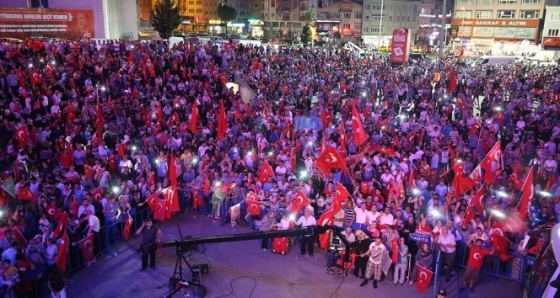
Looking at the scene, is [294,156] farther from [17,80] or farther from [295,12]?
[295,12]

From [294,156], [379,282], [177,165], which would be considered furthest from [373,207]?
[177,165]

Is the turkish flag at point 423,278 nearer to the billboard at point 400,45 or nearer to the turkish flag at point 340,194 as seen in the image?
the turkish flag at point 340,194

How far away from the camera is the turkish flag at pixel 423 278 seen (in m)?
10.2

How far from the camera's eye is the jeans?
10.5m

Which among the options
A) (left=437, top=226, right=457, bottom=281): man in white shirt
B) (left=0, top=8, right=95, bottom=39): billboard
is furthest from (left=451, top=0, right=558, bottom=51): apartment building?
(left=437, top=226, right=457, bottom=281): man in white shirt

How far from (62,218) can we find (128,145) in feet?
18.8

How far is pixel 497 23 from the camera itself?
73188mm

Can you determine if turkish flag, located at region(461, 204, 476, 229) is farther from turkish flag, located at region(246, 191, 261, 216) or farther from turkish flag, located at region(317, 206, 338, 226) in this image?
turkish flag, located at region(246, 191, 261, 216)

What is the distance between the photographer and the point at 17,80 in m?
19.3

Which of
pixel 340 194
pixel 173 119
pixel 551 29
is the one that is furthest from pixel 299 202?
pixel 551 29

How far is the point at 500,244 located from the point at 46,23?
1248 inches

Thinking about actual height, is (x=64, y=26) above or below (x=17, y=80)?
above

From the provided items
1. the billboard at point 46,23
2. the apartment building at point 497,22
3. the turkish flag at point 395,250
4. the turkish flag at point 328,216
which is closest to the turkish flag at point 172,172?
the turkish flag at point 328,216

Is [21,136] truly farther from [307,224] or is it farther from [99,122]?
[307,224]
